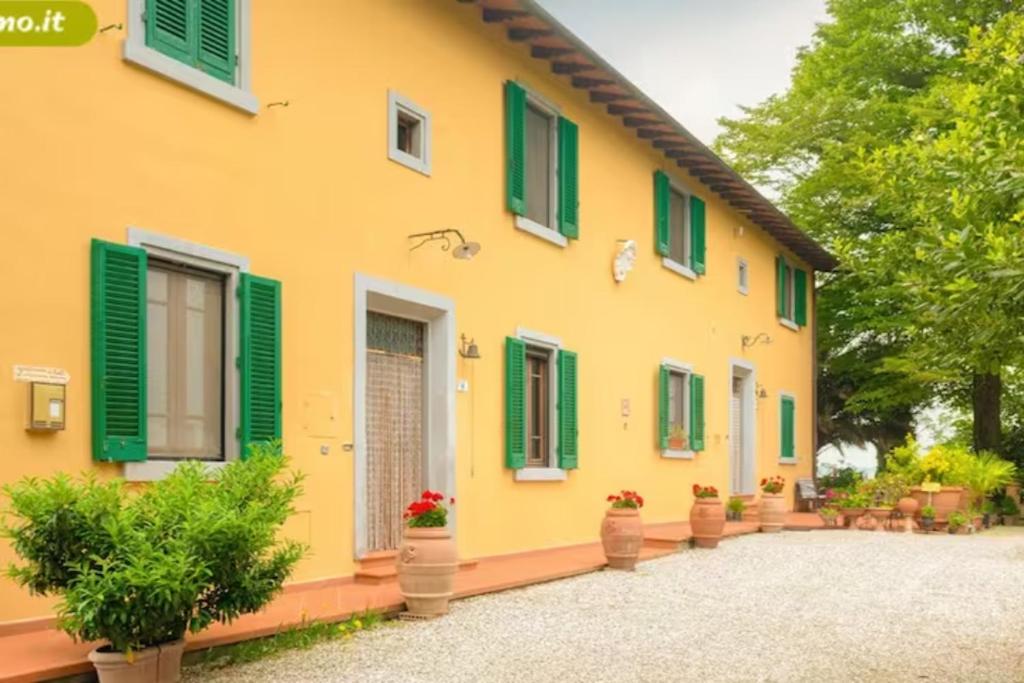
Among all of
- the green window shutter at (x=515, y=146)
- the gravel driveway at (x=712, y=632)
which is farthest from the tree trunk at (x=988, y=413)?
the green window shutter at (x=515, y=146)

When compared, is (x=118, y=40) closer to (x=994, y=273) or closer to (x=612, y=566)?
(x=994, y=273)

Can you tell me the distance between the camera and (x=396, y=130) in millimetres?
9570

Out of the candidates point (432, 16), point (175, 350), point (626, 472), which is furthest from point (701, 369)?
point (175, 350)

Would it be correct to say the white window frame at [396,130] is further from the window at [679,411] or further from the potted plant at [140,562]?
the window at [679,411]

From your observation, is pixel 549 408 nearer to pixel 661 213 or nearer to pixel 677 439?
pixel 677 439

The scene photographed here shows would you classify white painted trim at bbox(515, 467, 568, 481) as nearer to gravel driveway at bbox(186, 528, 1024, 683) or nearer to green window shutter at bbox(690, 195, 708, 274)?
gravel driveway at bbox(186, 528, 1024, 683)

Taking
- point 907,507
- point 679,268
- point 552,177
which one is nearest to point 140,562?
point 552,177

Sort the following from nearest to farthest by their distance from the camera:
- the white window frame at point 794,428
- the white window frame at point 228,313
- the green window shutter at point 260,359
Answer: the white window frame at point 228,313, the green window shutter at point 260,359, the white window frame at point 794,428

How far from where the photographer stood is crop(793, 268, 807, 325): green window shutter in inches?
870

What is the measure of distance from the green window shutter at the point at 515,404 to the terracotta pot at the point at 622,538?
107 centimetres

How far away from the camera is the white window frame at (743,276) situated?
61.1 ft

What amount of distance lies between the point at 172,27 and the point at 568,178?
230 inches

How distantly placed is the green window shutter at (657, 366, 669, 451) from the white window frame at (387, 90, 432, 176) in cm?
604

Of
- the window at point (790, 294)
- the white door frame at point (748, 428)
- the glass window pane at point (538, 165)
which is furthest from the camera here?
the window at point (790, 294)
